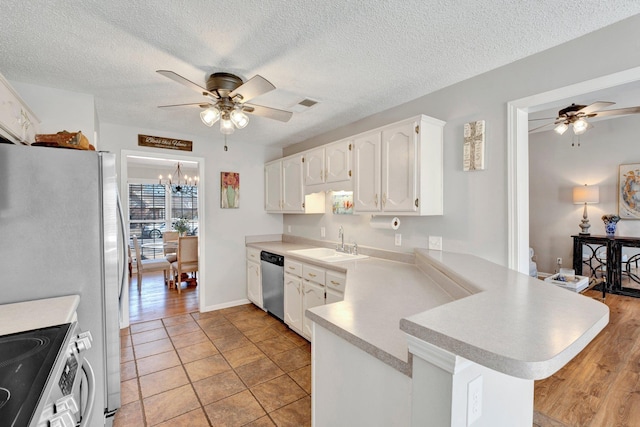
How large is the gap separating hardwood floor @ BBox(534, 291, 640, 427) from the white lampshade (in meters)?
2.54

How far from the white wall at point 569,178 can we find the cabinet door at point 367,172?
4.55 metres

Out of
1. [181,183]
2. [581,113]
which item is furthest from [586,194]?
[181,183]

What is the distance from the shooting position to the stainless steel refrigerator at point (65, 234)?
4.91 feet

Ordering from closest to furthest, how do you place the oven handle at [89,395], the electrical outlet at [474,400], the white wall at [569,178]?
the electrical outlet at [474,400]
the oven handle at [89,395]
the white wall at [569,178]

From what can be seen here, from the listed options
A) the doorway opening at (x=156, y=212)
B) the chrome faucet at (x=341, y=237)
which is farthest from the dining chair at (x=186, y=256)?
the chrome faucet at (x=341, y=237)

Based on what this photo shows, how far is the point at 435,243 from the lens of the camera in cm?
255

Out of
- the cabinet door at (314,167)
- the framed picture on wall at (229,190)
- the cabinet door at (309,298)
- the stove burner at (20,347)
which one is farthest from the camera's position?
the framed picture on wall at (229,190)

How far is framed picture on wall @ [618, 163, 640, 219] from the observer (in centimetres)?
449

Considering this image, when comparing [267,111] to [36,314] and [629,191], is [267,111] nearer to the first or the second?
[36,314]

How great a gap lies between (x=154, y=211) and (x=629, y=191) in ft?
30.5

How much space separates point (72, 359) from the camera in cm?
112

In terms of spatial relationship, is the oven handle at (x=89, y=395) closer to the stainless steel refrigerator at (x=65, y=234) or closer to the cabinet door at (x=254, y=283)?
the stainless steel refrigerator at (x=65, y=234)

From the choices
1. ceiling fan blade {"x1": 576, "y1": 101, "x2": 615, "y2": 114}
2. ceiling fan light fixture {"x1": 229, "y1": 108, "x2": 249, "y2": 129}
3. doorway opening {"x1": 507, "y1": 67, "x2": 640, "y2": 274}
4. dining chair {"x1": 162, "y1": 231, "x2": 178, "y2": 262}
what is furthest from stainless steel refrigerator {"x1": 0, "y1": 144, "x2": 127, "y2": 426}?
ceiling fan blade {"x1": 576, "y1": 101, "x2": 615, "y2": 114}

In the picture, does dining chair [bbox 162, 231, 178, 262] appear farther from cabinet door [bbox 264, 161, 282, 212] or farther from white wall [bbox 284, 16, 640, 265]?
white wall [bbox 284, 16, 640, 265]
